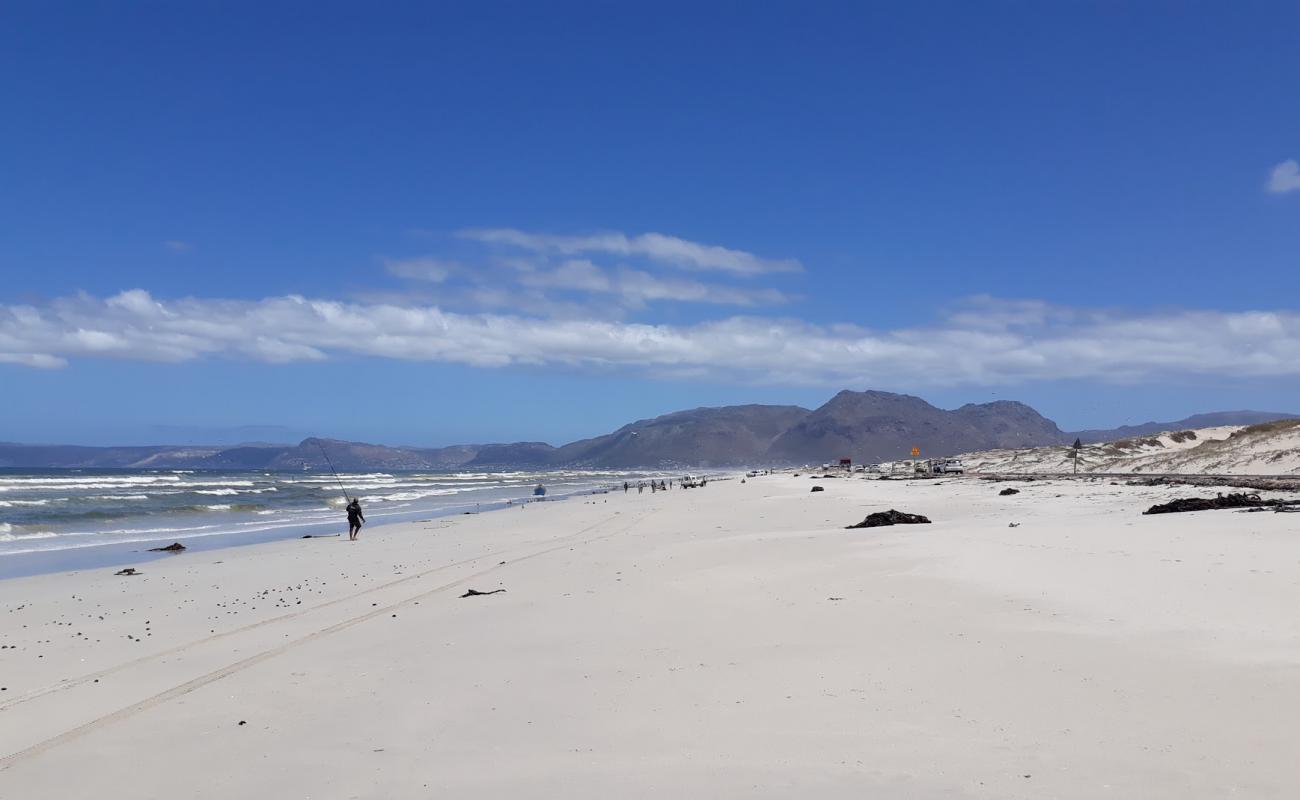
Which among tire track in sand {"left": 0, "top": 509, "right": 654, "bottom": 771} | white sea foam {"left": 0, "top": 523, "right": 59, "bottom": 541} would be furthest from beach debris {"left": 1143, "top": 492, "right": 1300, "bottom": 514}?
white sea foam {"left": 0, "top": 523, "right": 59, "bottom": 541}

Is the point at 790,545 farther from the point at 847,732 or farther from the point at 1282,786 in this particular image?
the point at 1282,786

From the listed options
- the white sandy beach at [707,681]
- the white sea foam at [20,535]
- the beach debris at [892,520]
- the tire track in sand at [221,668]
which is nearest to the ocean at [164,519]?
the white sea foam at [20,535]

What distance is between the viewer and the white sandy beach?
5.03 metres

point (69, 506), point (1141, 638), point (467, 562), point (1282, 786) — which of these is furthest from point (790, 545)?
point (69, 506)

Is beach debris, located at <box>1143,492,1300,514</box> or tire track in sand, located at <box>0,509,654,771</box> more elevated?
beach debris, located at <box>1143,492,1300,514</box>

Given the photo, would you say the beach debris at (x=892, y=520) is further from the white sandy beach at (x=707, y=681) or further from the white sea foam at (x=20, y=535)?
the white sea foam at (x=20, y=535)

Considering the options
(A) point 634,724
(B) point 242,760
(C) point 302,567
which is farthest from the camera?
(C) point 302,567

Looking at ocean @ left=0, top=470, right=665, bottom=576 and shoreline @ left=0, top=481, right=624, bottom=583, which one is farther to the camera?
ocean @ left=0, top=470, right=665, bottom=576

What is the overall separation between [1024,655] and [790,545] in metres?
9.48

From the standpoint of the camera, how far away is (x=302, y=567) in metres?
17.9

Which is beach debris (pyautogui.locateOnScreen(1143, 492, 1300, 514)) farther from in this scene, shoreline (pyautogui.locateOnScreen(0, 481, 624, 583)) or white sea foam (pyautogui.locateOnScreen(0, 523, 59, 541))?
white sea foam (pyautogui.locateOnScreen(0, 523, 59, 541))

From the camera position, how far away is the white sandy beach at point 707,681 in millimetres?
5027

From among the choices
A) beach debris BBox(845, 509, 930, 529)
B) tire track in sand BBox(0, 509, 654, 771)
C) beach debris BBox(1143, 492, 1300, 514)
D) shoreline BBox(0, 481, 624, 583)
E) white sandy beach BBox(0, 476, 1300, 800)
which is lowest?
shoreline BBox(0, 481, 624, 583)

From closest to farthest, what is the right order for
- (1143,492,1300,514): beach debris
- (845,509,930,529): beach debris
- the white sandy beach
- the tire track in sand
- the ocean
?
the white sandy beach → the tire track in sand → (1143,492,1300,514): beach debris → (845,509,930,529): beach debris → the ocean
